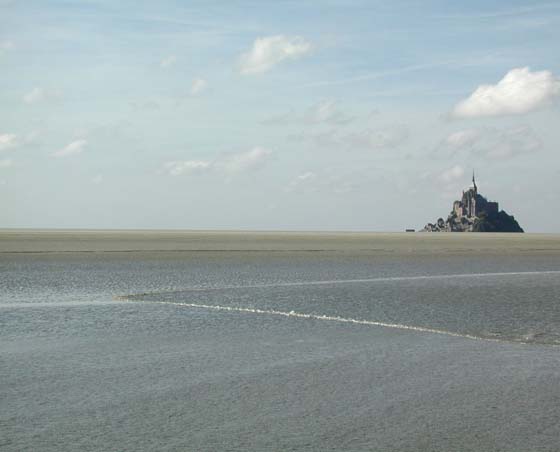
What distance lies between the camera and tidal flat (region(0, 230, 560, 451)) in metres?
6.54

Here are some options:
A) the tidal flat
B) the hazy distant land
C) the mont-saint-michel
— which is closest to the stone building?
the mont-saint-michel

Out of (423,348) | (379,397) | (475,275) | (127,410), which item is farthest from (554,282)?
(127,410)

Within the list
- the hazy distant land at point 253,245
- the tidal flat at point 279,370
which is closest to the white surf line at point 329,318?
the tidal flat at point 279,370

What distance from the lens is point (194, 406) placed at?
7441 mm

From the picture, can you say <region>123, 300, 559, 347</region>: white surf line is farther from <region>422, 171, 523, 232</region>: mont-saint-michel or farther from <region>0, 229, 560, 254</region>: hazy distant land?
<region>422, 171, 523, 232</region>: mont-saint-michel

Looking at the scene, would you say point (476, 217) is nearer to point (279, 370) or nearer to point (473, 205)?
point (473, 205)

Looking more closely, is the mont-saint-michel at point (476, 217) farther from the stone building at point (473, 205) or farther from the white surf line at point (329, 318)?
the white surf line at point (329, 318)

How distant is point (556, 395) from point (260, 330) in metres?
5.86

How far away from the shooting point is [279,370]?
9.24 m

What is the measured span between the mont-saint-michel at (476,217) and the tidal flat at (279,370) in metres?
174

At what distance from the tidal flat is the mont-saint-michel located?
173868mm

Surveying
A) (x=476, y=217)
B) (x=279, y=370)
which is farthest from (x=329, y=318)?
(x=476, y=217)

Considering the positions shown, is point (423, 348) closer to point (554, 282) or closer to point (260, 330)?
point (260, 330)

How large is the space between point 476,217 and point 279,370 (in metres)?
186
